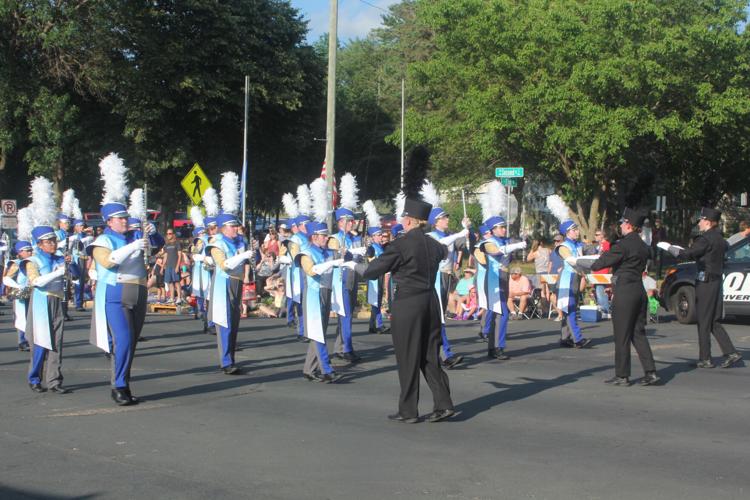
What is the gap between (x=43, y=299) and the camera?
410 inches

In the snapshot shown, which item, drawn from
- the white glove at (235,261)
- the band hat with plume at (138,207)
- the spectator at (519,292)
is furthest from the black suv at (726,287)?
the band hat with plume at (138,207)

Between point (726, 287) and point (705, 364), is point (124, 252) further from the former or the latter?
point (726, 287)

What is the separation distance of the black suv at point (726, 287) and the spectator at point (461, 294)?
399 cm

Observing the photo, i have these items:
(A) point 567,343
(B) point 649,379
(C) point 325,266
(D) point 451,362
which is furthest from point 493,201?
(C) point 325,266

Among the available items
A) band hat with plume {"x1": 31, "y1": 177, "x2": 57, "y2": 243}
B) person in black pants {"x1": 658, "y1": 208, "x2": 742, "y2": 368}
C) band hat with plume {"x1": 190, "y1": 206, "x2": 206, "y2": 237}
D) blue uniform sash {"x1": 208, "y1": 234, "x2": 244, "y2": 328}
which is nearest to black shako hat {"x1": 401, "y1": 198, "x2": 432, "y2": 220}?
blue uniform sash {"x1": 208, "y1": 234, "x2": 244, "y2": 328}

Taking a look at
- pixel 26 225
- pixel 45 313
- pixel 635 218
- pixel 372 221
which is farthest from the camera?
pixel 372 221

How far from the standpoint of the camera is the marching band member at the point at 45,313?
10.2 m

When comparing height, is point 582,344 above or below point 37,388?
above

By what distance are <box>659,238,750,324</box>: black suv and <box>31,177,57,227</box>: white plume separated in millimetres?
11691

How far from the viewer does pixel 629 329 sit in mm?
10664

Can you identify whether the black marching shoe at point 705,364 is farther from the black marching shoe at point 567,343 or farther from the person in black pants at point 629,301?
the black marching shoe at point 567,343

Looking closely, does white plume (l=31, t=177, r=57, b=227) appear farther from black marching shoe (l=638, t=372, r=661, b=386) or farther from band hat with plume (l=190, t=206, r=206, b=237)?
black marching shoe (l=638, t=372, r=661, b=386)

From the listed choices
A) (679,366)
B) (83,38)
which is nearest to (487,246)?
(679,366)

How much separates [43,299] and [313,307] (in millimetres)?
3021
